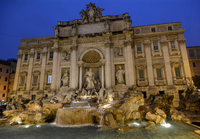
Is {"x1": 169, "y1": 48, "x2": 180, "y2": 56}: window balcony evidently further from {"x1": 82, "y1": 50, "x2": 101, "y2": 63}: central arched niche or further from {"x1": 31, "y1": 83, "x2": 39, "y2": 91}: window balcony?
{"x1": 31, "y1": 83, "x2": 39, "y2": 91}: window balcony

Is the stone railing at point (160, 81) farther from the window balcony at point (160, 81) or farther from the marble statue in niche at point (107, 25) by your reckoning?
the marble statue in niche at point (107, 25)

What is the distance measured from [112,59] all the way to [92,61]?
12.5ft

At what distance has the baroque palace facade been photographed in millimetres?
19188

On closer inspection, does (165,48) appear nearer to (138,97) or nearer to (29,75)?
(138,97)

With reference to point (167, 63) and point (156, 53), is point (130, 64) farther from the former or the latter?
→ point (167, 63)

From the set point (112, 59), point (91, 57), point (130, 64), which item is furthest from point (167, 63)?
point (91, 57)

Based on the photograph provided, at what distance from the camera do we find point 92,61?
21.9 meters

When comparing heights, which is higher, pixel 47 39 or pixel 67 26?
pixel 67 26

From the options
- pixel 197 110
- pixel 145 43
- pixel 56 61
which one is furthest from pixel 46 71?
pixel 197 110

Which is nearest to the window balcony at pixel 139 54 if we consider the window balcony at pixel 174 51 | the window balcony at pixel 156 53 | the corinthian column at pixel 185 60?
the window balcony at pixel 156 53

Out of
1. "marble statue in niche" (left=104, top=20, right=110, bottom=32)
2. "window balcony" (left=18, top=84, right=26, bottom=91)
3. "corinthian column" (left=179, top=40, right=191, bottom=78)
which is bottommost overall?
"window balcony" (left=18, top=84, right=26, bottom=91)

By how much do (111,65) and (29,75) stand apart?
15.9 metres

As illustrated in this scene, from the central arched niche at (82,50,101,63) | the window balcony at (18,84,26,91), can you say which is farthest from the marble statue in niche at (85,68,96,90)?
the window balcony at (18,84,26,91)

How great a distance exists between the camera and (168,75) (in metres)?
19.2
